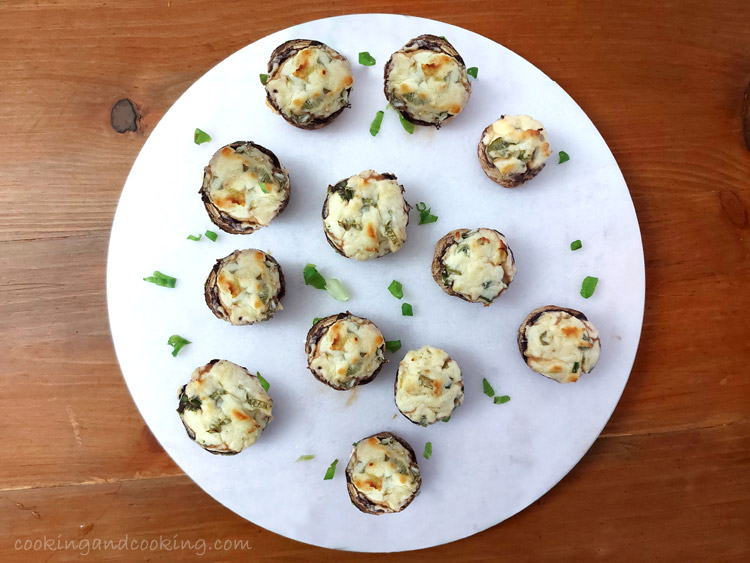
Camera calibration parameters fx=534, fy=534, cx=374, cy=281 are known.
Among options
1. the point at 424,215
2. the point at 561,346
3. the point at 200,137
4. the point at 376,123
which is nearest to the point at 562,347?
the point at 561,346

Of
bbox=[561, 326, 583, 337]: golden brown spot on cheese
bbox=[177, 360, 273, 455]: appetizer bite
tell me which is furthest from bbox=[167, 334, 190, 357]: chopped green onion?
bbox=[561, 326, 583, 337]: golden brown spot on cheese

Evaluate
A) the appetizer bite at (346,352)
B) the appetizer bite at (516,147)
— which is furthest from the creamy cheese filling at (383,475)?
the appetizer bite at (516,147)

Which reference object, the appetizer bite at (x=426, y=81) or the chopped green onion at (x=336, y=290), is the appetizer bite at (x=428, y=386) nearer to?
the chopped green onion at (x=336, y=290)

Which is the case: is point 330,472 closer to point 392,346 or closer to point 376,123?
point 392,346

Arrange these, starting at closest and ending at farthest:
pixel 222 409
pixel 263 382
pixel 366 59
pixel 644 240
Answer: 1. pixel 222 409
2. pixel 263 382
3. pixel 366 59
4. pixel 644 240

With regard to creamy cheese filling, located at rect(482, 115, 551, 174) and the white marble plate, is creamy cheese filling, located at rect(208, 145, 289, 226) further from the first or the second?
creamy cheese filling, located at rect(482, 115, 551, 174)

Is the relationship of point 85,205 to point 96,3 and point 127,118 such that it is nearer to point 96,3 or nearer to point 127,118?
point 127,118

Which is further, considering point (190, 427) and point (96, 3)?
point (96, 3)

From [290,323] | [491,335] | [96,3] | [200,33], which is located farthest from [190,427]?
[96,3]
